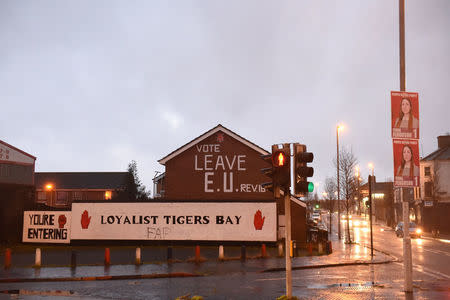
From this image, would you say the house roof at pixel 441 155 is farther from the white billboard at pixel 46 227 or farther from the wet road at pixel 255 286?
the white billboard at pixel 46 227

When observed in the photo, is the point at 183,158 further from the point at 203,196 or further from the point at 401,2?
the point at 401,2

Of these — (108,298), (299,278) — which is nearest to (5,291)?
(108,298)

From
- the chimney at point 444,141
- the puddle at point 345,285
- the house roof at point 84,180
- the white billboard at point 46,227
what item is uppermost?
the chimney at point 444,141

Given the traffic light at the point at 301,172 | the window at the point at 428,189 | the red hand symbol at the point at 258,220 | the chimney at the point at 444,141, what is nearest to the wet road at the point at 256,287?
the traffic light at the point at 301,172

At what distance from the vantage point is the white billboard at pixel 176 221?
1252 inches

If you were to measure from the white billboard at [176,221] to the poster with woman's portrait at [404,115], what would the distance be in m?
18.9

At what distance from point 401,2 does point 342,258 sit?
46.0 ft

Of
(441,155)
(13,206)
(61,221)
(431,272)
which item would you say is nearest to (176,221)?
(61,221)

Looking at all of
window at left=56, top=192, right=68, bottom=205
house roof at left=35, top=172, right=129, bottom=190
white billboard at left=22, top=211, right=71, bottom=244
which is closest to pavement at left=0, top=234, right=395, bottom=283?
white billboard at left=22, top=211, right=71, bottom=244

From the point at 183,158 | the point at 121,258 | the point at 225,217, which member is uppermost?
the point at 183,158

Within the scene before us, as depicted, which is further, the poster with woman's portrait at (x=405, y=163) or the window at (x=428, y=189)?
the window at (x=428, y=189)

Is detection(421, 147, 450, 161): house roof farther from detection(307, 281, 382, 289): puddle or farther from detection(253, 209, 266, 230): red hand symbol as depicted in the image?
detection(307, 281, 382, 289): puddle

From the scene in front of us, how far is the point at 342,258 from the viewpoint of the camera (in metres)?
23.7

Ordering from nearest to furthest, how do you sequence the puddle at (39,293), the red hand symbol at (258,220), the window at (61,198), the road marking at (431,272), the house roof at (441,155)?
the puddle at (39,293) → the road marking at (431,272) → the red hand symbol at (258,220) → the house roof at (441,155) → the window at (61,198)
